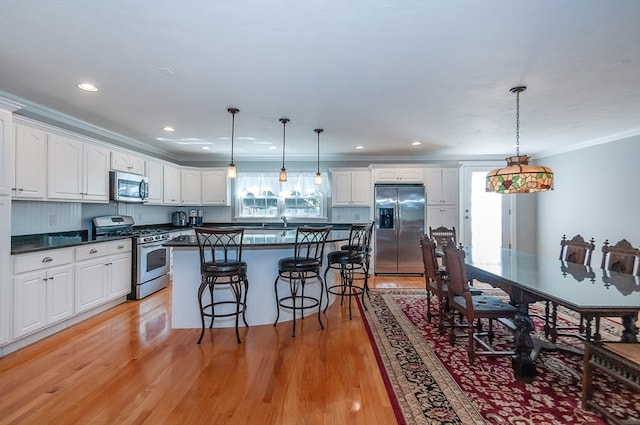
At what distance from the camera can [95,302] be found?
364cm

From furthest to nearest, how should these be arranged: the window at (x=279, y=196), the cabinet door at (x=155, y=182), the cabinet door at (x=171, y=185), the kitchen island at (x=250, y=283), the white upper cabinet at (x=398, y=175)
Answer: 1. the window at (x=279, y=196)
2. the white upper cabinet at (x=398, y=175)
3. the cabinet door at (x=171, y=185)
4. the cabinet door at (x=155, y=182)
5. the kitchen island at (x=250, y=283)

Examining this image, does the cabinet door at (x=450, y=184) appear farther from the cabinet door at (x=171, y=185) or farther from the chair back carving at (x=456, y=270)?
the cabinet door at (x=171, y=185)

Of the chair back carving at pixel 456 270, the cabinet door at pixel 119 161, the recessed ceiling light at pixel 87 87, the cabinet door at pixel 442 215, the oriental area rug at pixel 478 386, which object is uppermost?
the recessed ceiling light at pixel 87 87

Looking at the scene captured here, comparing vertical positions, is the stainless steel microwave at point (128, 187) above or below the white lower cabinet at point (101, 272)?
above

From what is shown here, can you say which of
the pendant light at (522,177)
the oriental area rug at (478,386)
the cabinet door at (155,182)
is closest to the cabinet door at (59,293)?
the cabinet door at (155,182)

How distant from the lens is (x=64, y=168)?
11.7ft

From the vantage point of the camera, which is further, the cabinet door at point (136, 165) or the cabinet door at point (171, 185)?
the cabinet door at point (171, 185)

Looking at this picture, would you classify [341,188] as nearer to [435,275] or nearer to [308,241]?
[308,241]

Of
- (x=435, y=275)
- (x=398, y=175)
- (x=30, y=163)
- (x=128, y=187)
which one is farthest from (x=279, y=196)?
(x=435, y=275)

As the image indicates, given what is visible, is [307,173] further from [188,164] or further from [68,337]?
[68,337]

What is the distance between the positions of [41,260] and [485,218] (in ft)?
23.2

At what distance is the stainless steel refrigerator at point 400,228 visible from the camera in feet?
19.9

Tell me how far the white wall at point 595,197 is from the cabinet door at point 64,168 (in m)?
7.55

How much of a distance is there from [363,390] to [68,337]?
297cm
